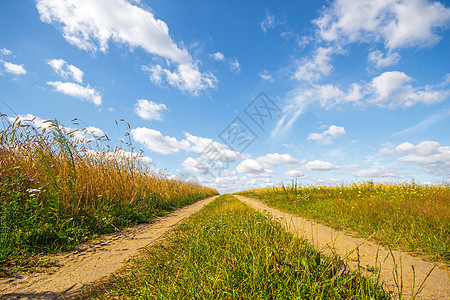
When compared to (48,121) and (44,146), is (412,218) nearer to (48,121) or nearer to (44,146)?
(48,121)

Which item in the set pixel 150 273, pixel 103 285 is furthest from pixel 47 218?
pixel 150 273

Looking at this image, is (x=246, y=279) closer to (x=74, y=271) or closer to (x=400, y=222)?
(x=74, y=271)

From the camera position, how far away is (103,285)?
2.60 meters

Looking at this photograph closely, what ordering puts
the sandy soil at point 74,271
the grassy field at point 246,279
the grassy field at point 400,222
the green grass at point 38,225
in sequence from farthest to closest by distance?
the grassy field at point 400,222
the green grass at point 38,225
the sandy soil at point 74,271
the grassy field at point 246,279

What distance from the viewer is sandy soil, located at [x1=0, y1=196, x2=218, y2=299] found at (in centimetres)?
258

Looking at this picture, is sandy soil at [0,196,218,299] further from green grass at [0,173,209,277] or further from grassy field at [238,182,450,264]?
grassy field at [238,182,450,264]

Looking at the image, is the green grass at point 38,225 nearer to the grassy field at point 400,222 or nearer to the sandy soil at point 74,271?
the sandy soil at point 74,271

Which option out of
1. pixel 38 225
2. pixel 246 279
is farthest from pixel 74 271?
pixel 246 279

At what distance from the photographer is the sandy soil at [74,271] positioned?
2.58 meters

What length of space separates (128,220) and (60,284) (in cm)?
343

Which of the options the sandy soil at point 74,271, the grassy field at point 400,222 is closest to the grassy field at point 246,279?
the sandy soil at point 74,271

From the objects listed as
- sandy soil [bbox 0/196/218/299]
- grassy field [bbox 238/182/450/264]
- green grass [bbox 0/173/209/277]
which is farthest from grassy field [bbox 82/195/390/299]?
green grass [bbox 0/173/209/277]

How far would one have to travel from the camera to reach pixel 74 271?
3141 millimetres

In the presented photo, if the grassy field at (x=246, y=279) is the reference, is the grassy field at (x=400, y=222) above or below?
above
